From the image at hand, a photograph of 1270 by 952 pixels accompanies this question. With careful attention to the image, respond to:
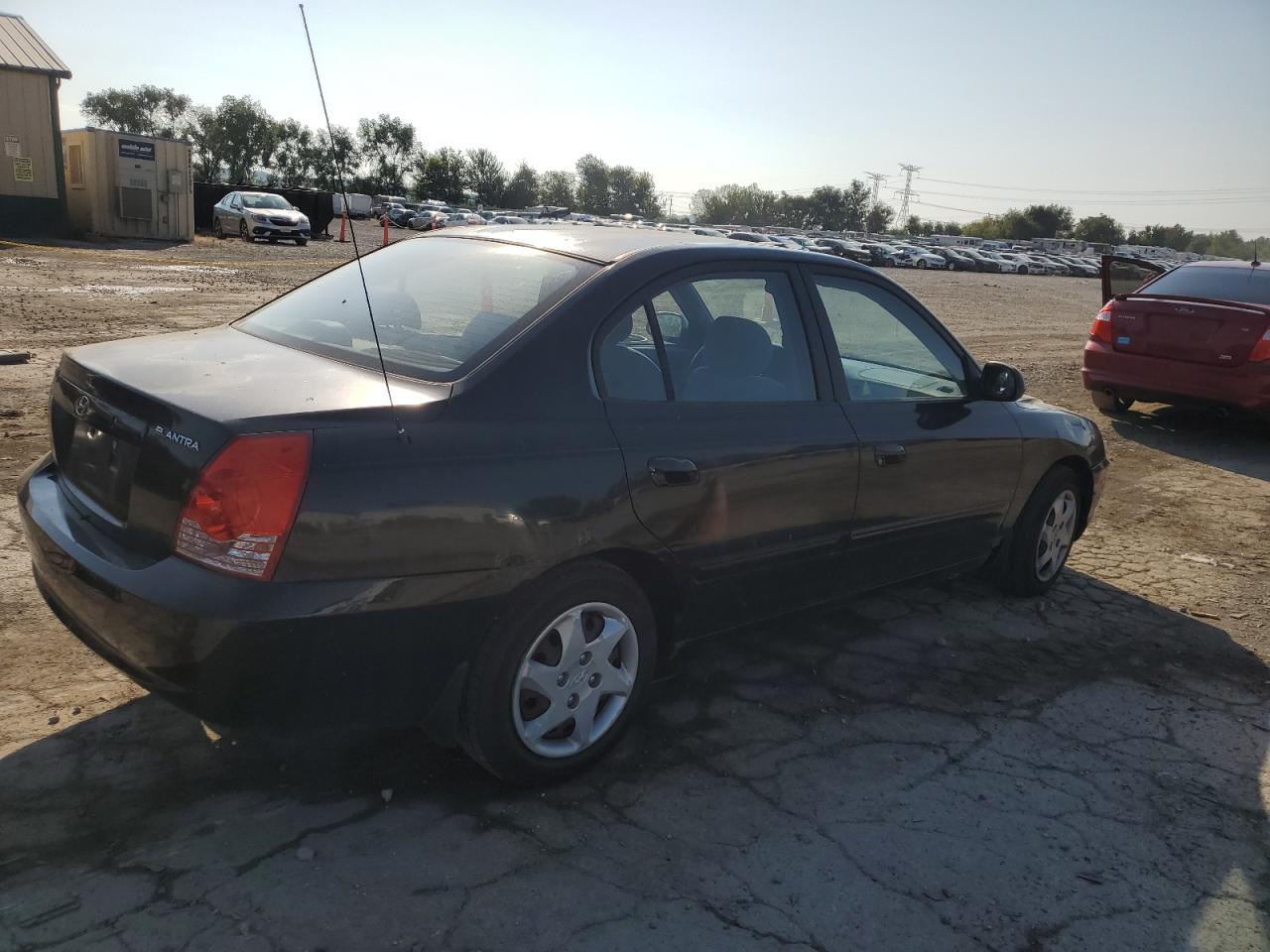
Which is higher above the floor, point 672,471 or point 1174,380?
point 672,471

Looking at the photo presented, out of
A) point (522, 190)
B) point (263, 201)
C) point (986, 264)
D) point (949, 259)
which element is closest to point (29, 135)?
point (263, 201)

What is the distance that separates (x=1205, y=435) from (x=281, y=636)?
9.13 m

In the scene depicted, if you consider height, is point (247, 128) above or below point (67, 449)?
above

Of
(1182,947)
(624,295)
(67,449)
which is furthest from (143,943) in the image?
(1182,947)

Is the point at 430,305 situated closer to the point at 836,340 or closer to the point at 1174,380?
the point at 836,340

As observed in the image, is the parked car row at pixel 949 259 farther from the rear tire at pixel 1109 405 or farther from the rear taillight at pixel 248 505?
the rear taillight at pixel 248 505

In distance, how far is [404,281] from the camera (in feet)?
11.4

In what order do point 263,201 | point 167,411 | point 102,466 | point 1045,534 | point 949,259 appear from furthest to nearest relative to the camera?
1. point 949,259
2. point 263,201
3. point 1045,534
4. point 102,466
5. point 167,411

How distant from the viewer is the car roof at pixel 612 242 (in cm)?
333

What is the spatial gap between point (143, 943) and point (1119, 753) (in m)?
3.07

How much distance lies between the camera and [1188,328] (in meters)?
8.45

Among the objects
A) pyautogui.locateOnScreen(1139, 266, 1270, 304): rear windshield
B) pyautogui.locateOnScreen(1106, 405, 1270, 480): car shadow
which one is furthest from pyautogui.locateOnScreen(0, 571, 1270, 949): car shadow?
pyautogui.locateOnScreen(1139, 266, 1270, 304): rear windshield

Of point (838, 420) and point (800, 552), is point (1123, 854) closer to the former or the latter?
point (800, 552)

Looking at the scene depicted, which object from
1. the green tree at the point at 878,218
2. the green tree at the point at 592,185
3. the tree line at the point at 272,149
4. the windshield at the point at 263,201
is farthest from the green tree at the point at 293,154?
the green tree at the point at 878,218
